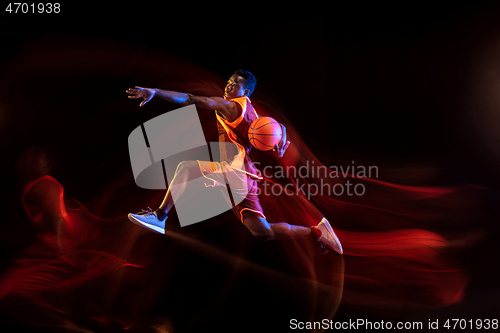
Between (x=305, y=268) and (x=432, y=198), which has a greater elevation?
(x=432, y=198)

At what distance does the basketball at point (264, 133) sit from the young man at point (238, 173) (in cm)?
8

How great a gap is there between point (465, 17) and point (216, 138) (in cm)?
300

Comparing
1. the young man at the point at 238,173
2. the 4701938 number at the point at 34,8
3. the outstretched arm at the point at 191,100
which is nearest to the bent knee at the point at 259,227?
the young man at the point at 238,173

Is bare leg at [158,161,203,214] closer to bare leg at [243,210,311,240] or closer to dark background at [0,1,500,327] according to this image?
bare leg at [243,210,311,240]

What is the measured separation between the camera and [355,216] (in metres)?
3.78

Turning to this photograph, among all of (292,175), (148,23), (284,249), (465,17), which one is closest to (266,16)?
(148,23)

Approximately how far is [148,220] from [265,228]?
99 centimetres

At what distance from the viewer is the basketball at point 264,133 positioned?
9.86 feet

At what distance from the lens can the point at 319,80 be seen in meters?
Answer: 3.88

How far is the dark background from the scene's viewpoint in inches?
142

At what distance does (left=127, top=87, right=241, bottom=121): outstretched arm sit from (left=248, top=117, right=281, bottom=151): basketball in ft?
0.62

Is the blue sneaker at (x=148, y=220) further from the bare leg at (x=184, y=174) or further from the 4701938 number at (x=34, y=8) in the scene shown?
the 4701938 number at (x=34, y=8)

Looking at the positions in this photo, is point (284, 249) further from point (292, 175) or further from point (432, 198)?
point (432, 198)

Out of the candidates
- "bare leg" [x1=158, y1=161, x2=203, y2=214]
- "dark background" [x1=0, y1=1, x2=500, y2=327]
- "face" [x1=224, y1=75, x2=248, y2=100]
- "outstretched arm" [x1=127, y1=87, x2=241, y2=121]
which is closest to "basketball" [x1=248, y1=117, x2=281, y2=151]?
→ "outstretched arm" [x1=127, y1=87, x2=241, y2=121]
